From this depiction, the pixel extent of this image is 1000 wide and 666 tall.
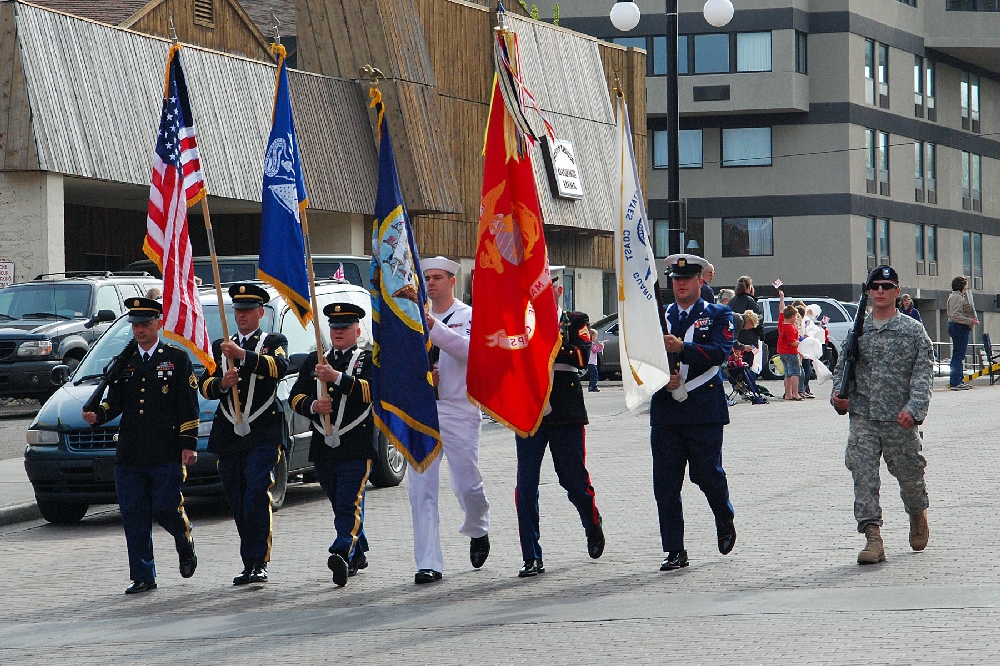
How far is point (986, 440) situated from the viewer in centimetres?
1706

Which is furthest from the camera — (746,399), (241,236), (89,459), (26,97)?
(241,236)

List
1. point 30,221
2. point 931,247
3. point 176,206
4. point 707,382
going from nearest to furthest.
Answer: point 707,382
point 176,206
point 30,221
point 931,247

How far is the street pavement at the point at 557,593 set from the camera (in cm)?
722

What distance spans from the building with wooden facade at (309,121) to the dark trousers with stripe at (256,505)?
60.8ft

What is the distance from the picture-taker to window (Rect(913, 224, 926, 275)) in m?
57.7

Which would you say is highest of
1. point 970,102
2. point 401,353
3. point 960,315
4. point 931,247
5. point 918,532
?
point 970,102

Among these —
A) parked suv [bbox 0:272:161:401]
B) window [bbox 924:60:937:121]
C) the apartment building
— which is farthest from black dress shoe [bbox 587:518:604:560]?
window [bbox 924:60:937:121]

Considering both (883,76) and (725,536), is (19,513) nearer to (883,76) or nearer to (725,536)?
(725,536)

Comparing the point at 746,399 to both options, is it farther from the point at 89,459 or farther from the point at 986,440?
the point at 89,459

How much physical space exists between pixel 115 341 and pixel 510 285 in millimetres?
5301

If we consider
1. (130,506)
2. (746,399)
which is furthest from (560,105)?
(130,506)

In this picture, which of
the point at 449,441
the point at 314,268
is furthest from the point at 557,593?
the point at 314,268

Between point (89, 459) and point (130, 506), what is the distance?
9.53ft

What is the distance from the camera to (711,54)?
54.5 m
